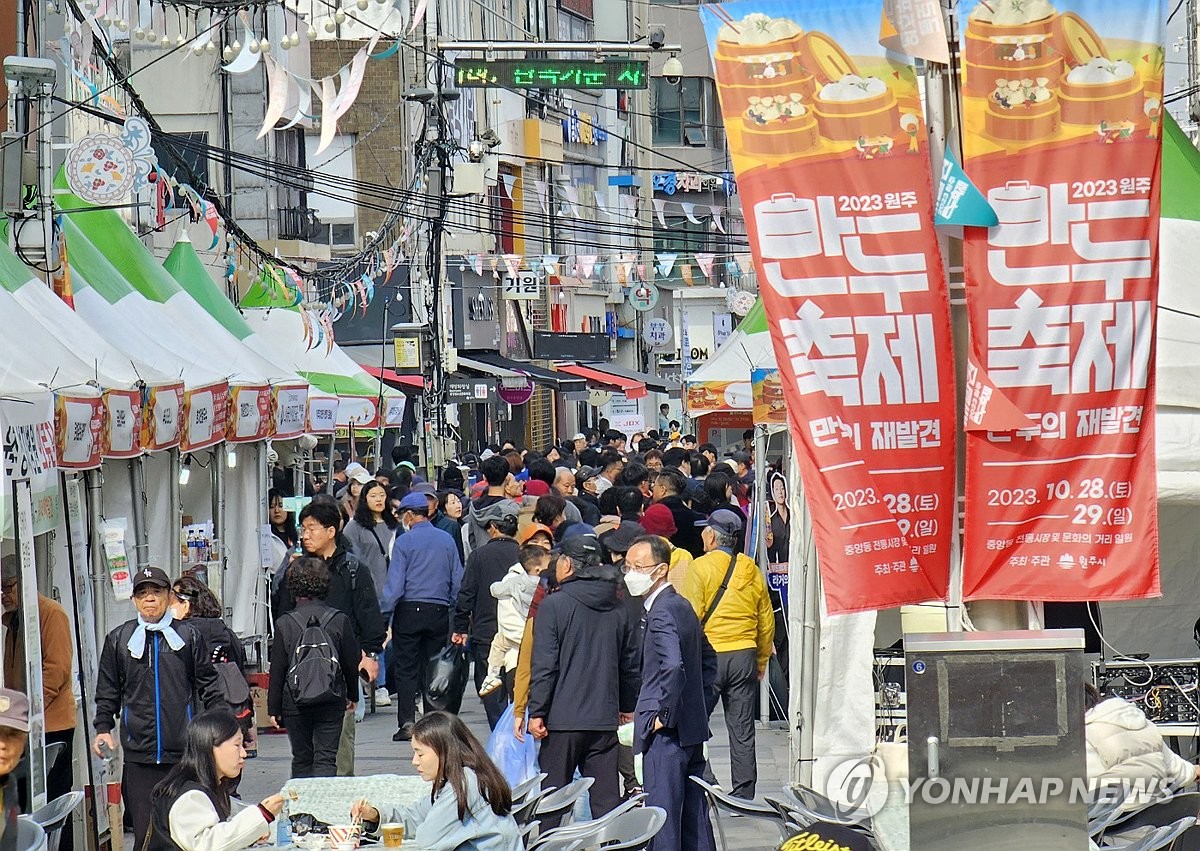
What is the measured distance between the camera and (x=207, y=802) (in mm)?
7285

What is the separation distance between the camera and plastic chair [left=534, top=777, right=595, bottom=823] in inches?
321

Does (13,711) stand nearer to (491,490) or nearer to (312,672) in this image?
(312,672)

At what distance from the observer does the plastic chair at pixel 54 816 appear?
26.0 feet

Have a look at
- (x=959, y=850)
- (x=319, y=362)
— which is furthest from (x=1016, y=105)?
(x=319, y=362)

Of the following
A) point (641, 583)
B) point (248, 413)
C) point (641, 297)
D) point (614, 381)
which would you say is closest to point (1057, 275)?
point (641, 583)

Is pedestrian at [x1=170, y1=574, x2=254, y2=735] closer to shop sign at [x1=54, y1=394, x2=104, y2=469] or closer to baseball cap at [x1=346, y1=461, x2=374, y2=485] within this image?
shop sign at [x1=54, y1=394, x2=104, y2=469]

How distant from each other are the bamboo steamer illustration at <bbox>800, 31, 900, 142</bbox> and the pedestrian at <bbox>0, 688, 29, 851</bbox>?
321 cm

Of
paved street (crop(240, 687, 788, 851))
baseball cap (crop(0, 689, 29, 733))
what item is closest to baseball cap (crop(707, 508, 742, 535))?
paved street (crop(240, 687, 788, 851))

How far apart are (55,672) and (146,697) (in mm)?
698

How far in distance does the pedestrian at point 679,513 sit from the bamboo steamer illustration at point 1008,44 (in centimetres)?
944

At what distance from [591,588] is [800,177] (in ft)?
13.7

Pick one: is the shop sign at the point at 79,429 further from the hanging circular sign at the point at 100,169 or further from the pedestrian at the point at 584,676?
the pedestrian at the point at 584,676

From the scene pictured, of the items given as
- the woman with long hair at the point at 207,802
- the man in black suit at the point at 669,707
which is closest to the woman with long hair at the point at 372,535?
the man in black suit at the point at 669,707

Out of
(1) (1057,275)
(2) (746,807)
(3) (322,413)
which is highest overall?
(1) (1057,275)
